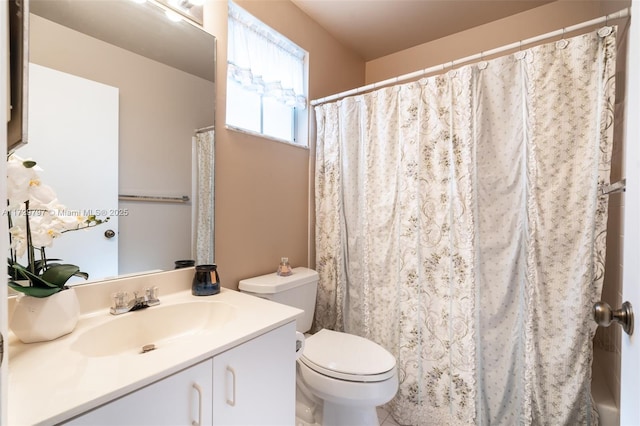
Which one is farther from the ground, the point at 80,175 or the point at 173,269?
the point at 80,175

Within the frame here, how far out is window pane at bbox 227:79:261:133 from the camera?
1.57m

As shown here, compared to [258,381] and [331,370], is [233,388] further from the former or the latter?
[331,370]

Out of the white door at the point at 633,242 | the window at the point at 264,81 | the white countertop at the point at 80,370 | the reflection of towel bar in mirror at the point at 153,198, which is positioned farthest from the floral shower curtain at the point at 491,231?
the reflection of towel bar in mirror at the point at 153,198

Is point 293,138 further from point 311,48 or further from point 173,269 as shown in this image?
point 173,269

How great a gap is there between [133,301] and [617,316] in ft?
4.91

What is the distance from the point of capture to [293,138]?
1980 mm

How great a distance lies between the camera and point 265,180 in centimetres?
165

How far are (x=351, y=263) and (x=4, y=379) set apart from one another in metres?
1.56

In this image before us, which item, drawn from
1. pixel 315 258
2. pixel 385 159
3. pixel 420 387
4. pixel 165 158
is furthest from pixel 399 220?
pixel 165 158

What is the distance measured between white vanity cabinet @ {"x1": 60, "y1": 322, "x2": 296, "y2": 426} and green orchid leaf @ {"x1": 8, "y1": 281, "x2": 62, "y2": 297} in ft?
1.47

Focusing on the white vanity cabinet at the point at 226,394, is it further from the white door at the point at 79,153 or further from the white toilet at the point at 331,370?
the white door at the point at 79,153

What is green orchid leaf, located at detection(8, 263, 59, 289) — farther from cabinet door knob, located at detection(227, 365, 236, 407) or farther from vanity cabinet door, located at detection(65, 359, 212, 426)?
cabinet door knob, located at detection(227, 365, 236, 407)

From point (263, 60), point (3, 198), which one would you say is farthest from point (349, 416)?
point (263, 60)

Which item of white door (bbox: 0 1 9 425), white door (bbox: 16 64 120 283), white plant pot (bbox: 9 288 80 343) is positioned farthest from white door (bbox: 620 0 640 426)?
white door (bbox: 16 64 120 283)
